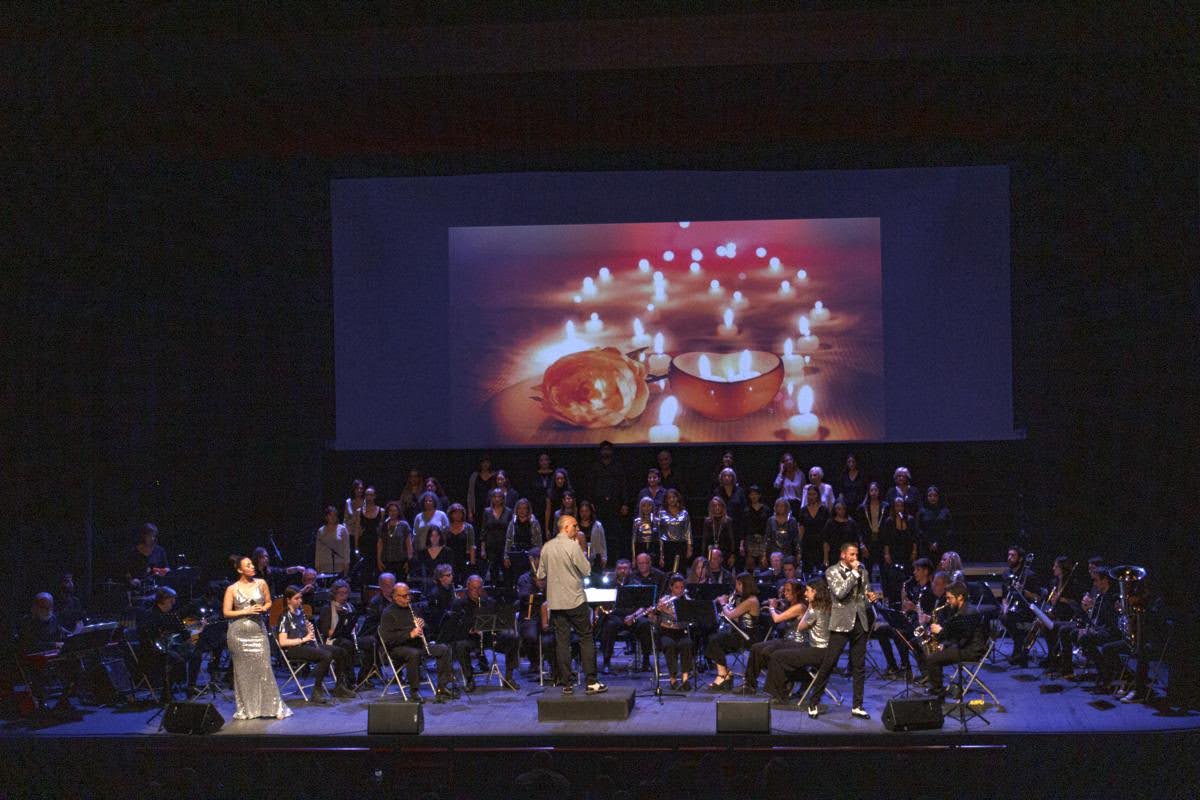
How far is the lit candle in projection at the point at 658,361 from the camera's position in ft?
54.1

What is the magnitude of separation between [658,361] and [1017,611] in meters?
5.73

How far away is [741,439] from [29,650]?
8.55 meters

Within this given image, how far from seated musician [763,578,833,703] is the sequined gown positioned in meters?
4.37

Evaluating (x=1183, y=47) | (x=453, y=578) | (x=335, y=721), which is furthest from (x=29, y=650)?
(x=1183, y=47)

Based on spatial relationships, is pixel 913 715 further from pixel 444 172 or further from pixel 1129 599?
pixel 444 172

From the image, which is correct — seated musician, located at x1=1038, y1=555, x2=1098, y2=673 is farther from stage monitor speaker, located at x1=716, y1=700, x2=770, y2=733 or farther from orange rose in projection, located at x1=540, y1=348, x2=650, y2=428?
orange rose in projection, located at x1=540, y1=348, x2=650, y2=428

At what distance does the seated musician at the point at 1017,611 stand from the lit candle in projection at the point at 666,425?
4.85 metres

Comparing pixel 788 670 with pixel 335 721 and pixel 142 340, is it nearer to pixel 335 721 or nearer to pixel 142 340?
pixel 335 721

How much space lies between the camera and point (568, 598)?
450 inches

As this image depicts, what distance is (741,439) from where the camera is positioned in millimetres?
16297

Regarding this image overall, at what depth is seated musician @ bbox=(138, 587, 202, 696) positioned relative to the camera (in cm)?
1195

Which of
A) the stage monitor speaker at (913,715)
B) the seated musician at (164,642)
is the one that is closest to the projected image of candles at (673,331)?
the seated musician at (164,642)

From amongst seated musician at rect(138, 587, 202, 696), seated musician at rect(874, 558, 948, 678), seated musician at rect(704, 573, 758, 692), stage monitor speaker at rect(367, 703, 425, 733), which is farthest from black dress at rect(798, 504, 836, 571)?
seated musician at rect(138, 587, 202, 696)

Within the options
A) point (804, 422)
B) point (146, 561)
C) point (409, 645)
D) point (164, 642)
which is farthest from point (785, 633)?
point (146, 561)
